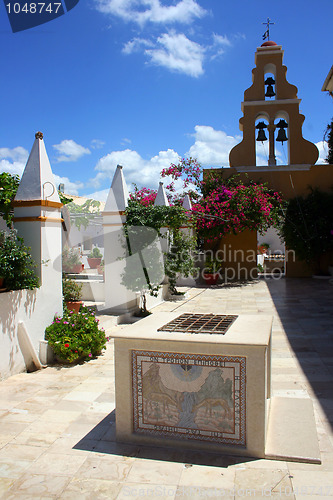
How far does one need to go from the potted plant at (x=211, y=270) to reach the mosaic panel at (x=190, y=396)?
10.3 m

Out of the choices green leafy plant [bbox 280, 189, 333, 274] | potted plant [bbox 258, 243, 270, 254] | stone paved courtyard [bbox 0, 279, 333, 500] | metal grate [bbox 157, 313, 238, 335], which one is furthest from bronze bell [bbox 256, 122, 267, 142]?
metal grate [bbox 157, 313, 238, 335]

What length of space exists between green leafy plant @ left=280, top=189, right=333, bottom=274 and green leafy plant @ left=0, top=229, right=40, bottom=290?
10.9 meters

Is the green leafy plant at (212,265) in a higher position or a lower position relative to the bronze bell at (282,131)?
lower

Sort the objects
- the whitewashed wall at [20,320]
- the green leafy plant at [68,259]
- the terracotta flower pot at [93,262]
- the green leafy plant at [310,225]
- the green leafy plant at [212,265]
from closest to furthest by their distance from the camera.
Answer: the whitewashed wall at [20,320], the green leafy plant at [68,259], the green leafy plant at [212,265], the green leafy plant at [310,225], the terracotta flower pot at [93,262]

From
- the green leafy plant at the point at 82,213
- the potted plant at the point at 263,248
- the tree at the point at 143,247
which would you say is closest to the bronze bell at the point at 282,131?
the green leafy plant at the point at 82,213

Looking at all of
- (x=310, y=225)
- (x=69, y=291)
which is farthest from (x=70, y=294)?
(x=310, y=225)

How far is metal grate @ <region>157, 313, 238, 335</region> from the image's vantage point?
3189 millimetres

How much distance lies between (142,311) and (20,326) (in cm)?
341

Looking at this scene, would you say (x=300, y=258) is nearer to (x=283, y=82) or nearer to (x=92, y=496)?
(x=283, y=82)

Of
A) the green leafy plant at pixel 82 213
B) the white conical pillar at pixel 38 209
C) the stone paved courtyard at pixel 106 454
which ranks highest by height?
the green leafy plant at pixel 82 213

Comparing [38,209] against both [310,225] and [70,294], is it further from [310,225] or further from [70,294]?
[310,225]

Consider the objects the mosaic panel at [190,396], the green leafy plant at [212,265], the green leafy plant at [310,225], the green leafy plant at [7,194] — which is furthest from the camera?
the green leafy plant at [310,225]

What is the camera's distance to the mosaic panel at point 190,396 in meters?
2.83

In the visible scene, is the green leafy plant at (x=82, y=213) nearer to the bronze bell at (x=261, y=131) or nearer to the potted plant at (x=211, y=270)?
the potted plant at (x=211, y=270)
